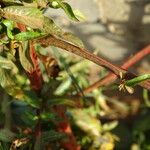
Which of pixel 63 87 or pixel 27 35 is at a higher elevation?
pixel 27 35

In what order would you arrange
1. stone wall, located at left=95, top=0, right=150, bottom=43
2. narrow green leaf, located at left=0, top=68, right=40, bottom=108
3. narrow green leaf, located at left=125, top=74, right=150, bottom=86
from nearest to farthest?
narrow green leaf, located at left=125, top=74, right=150, bottom=86
narrow green leaf, located at left=0, top=68, right=40, bottom=108
stone wall, located at left=95, top=0, right=150, bottom=43

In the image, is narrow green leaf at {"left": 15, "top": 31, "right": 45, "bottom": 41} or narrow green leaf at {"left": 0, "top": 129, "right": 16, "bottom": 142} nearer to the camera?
narrow green leaf at {"left": 15, "top": 31, "right": 45, "bottom": 41}

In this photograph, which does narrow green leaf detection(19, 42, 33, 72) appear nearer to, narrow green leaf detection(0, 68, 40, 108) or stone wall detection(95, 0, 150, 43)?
narrow green leaf detection(0, 68, 40, 108)

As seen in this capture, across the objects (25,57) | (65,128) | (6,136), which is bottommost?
(65,128)

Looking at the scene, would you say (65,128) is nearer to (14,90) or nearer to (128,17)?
(14,90)

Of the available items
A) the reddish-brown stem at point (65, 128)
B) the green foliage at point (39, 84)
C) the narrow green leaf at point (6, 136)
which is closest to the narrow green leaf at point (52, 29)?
the green foliage at point (39, 84)

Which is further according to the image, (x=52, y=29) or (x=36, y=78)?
(x=36, y=78)

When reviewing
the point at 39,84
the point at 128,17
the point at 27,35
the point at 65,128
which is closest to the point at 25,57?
the point at 27,35

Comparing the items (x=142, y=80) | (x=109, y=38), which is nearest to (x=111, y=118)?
(x=109, y=38)

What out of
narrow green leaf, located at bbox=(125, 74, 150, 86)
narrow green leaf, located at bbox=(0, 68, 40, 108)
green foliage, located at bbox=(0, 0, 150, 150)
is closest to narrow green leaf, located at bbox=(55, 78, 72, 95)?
green foliage, located at bbox=(0, 0, 150, 150)

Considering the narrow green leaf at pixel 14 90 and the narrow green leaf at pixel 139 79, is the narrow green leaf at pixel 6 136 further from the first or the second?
the narrow green leaf at pixel 139 79

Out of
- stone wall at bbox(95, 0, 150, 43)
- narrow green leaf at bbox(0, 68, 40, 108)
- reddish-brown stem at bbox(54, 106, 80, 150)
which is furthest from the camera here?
stone wall at bbox(95, 0, 150, 43)
